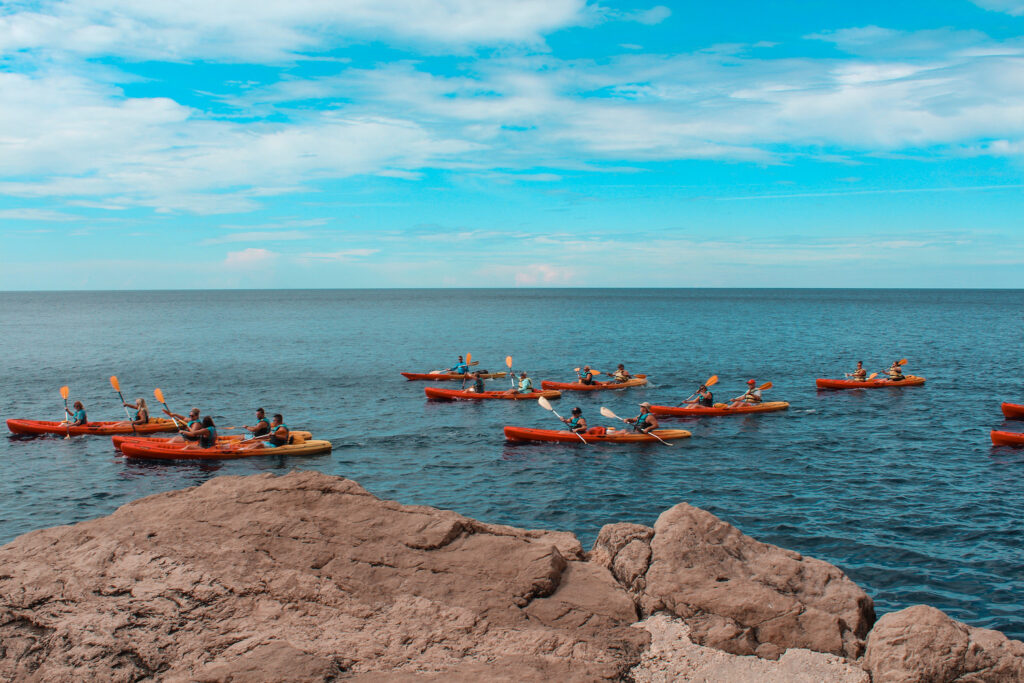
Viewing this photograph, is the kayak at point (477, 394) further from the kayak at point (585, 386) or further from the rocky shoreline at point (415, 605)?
the rocky shoreline at point (415, 605)

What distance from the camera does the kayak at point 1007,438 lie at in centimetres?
2583

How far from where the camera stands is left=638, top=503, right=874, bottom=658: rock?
8789mm

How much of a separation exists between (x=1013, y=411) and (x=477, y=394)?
25.4 metres

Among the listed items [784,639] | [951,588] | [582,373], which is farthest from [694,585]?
[582,373]

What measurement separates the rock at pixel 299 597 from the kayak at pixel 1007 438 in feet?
76.1

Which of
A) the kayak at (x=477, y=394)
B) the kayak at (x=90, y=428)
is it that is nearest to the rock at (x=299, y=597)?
the kayak at (x=90, y=428)

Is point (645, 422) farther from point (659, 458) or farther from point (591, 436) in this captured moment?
point (659, 458)

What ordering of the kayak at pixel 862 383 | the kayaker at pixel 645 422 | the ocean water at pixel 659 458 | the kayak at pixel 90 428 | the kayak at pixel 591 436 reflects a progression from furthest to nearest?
the kayak at pixel 862 383 → the kayak at pixel 90 428 → the kayaker at pixel 645 422 → the kayak at pixel 591 436 → the ocean water at pixel 659 458

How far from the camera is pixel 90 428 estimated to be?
29500mm

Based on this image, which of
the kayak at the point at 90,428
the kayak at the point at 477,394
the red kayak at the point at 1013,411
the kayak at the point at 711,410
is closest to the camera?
the kayak at the point at 90,428

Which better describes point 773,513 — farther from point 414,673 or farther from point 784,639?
point 414,673

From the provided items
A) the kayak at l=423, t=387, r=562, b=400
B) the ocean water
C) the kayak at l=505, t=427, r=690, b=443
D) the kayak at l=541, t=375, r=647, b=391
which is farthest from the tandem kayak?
the kayak at l=505, t=427, r=690, b=443

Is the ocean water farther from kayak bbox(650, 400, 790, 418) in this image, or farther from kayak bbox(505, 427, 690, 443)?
kayak bbox(650, 400, 790, 418)

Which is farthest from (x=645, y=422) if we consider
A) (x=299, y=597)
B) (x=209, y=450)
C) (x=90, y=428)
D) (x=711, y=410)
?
(x=90, y=428)
